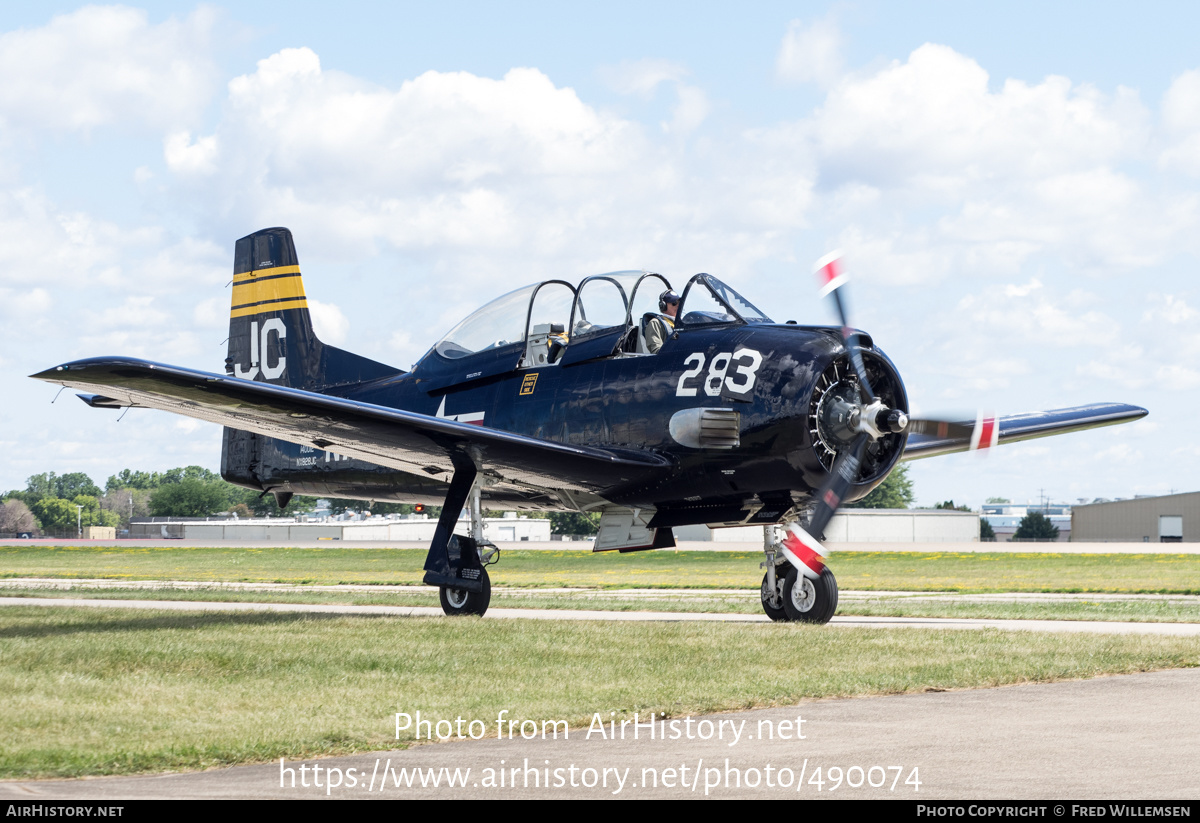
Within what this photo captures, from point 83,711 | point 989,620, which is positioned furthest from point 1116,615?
point 83,711

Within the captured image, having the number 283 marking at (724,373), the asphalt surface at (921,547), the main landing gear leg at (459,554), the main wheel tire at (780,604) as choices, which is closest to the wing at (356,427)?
the main landing gear leg at (459,554)

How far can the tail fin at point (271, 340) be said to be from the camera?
64.1 ft

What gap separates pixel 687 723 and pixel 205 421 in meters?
8.81

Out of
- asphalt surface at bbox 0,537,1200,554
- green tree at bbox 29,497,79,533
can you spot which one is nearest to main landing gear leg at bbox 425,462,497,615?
asphalt surface at bbox 0,537,1200,554

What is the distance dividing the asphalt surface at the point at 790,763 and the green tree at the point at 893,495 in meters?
128

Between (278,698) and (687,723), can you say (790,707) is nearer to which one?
(687,723)

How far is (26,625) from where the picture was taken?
46.9ft

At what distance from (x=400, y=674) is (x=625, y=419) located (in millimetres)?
5467

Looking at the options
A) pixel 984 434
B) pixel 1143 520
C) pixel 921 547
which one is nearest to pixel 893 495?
pixel 1143 520

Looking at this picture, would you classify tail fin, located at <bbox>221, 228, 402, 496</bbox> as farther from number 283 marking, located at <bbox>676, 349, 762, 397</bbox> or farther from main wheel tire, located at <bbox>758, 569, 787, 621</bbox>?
main wheel tire, located at <bbox>758, 569, 787, 621</bbox>

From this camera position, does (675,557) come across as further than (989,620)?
Yes

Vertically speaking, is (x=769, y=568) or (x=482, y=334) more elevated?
(x=482, y=334)

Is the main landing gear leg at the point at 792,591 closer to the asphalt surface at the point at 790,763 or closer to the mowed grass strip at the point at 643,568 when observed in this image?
the asphalt surface at the point at 790,763

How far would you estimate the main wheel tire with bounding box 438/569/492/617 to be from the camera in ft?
50.1
